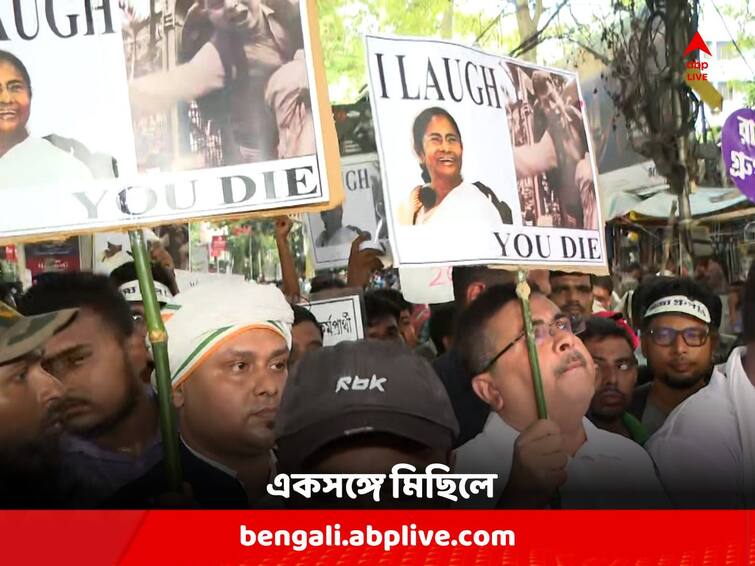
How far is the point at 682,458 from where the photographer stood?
2.71 metres

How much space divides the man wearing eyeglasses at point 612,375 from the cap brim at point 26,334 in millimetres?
1433

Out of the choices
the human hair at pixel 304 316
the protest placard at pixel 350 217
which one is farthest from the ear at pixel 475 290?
the human hair at pixel 304 316

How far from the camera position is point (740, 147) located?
2.63 metres

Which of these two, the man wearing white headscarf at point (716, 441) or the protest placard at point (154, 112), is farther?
the man wearing white headscarf at point (716, 441)

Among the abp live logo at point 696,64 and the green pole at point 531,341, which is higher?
the abp live logo at point 696,64

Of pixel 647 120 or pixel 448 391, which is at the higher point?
pixel 647 120

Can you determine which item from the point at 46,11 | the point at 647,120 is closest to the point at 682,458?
the point at 647,120

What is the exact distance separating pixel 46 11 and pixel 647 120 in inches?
63.3

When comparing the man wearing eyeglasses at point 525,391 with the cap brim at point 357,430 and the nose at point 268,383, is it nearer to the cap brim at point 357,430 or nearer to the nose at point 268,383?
the cap brim at point 357,430

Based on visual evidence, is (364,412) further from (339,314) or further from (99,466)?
(99,466)

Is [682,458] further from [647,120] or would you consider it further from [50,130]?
[50,130]

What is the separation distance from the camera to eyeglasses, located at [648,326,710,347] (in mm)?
2701

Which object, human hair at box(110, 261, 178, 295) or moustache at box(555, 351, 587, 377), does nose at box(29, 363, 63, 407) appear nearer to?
human hair at box(110, 261, 178, 295)

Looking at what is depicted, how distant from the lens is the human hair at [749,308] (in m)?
2.64
